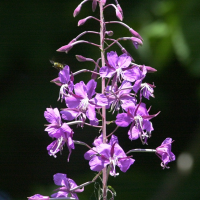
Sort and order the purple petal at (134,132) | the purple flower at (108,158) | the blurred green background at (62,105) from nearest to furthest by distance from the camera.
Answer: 1. the purple flower at (108,158)
2. the purple petal at (134,132)
3. the blurred green background at (62,105)

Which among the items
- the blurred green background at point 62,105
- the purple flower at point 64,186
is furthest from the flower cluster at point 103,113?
the blurred green background at point 62,105

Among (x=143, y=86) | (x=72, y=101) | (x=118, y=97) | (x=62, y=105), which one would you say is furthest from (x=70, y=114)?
(x=62, y=105)

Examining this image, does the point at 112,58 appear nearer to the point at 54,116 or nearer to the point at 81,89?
the point at 81,89

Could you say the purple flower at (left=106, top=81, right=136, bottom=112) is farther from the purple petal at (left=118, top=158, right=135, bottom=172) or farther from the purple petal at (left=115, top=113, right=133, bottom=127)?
the purple petal at (left=118, top=158, right=135, bottom=172)

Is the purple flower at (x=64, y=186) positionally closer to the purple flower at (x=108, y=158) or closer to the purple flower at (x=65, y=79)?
the purple flower at (x=108, y=158)

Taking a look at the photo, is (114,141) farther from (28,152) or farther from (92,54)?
(28,152)

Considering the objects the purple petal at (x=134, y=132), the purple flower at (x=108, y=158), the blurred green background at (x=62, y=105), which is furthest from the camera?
the blurred green background at (x=62, y=105)

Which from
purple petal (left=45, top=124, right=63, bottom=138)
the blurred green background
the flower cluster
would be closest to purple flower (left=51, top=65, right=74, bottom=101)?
the flower cluster
